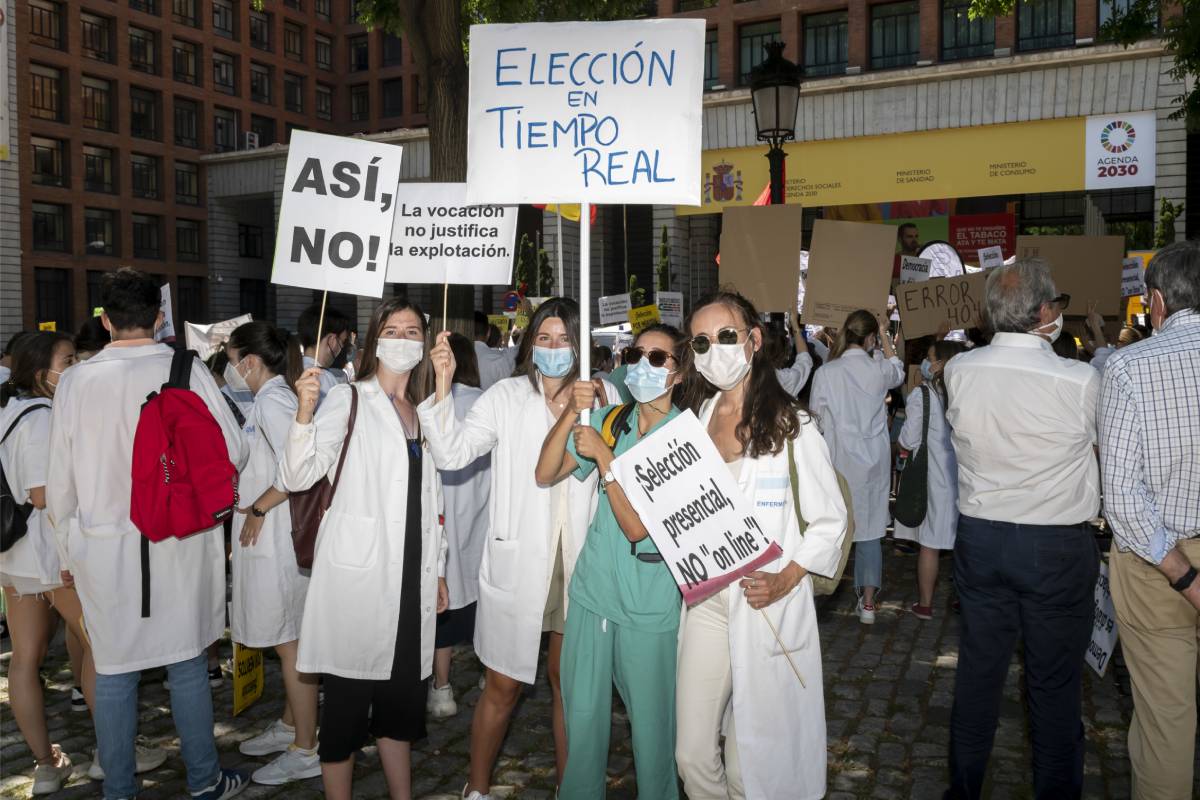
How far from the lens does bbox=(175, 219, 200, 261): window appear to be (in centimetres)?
5103

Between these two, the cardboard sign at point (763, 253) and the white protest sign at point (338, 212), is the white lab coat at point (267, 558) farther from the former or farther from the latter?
the cardboard sign at point (763, 253)

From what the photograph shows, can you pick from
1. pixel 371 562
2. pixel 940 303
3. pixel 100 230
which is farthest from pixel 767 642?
pixel 100 230

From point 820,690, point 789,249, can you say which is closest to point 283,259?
point 820,690

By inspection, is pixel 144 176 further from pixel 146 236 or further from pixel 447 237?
pixel 447 237

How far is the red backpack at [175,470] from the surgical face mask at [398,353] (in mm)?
767

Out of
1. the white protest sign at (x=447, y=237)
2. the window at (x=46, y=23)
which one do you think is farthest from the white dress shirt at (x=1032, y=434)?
the window at (x=46, y=23)

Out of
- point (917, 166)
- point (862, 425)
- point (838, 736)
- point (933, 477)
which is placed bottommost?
point (838, 736)

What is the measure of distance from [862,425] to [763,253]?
1.75m

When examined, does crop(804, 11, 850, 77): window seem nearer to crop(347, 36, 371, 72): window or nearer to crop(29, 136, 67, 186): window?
crop(29, 136, 67, 186): window

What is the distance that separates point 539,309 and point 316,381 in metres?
1.00

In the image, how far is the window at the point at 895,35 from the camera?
27.2 metres

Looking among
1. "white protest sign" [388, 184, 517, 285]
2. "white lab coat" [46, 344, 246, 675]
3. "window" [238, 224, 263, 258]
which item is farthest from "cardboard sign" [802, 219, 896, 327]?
"window" [238, 224, 263, 258]

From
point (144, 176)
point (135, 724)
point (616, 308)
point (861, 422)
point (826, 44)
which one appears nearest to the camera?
point (135, 724)

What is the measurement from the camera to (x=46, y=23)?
149 ft
